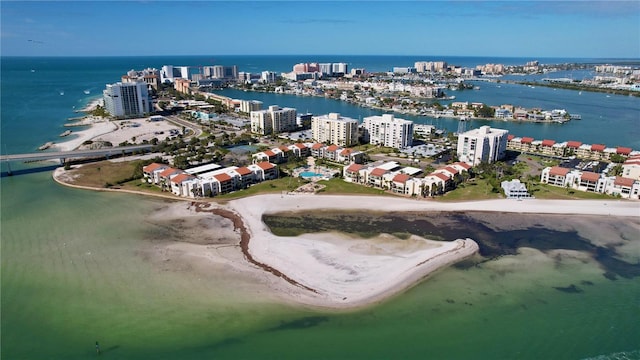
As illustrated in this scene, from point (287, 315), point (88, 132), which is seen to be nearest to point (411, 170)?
point (287, 315)

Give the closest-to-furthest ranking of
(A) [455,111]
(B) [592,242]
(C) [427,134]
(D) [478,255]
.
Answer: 1. (D) [478,255]
2. (B) [592,242]
3. (C) [427,134]
4. (A) [455,111]

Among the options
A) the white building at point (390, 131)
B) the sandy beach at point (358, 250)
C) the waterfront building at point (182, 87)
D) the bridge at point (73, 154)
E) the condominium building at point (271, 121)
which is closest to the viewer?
the sandy beach at point (358, 250)

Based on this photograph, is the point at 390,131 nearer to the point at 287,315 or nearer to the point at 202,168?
the point at 202,168

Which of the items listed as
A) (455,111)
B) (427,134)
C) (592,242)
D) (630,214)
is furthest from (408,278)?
(455,111)

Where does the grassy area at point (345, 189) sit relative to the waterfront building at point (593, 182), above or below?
below

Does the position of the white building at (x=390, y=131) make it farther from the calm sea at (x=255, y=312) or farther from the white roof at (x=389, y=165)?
the calm sea at (x=255, y=312)

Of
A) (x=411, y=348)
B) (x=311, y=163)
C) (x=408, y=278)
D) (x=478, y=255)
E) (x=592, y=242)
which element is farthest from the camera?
(x=311, y=163)

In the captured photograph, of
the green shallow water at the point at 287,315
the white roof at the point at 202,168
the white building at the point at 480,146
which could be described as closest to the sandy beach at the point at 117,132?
the white roof at the point at 202,168

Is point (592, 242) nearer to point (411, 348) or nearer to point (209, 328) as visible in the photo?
point (411, 348)
